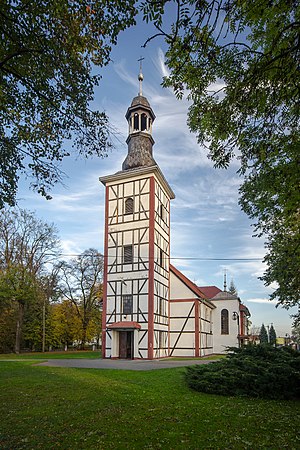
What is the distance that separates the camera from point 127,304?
26.2 metres

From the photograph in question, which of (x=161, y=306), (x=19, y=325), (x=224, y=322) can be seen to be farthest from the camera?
(x=224, y=322)

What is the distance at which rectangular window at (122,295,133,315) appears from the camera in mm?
25984

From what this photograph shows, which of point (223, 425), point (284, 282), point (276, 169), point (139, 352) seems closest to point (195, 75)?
point (276, 169)

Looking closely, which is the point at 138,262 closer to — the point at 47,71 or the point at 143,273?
the point at 143,273

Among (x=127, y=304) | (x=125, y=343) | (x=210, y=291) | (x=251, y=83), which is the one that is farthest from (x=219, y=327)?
(x=251, y=83)

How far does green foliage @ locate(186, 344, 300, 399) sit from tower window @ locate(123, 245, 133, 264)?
16428mm

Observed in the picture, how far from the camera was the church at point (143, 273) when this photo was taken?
25.6m

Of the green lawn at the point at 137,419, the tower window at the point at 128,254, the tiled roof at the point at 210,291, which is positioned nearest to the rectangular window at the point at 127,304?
the tower window at the point at 128,254

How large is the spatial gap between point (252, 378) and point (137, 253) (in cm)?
1756

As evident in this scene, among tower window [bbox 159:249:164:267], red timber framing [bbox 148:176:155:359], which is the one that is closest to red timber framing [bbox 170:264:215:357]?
tower window [bbox 159:249:164:267]

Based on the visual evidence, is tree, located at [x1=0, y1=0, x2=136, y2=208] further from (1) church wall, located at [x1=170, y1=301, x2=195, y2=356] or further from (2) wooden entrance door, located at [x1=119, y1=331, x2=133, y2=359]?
(1) church wall, located at [x1=170, y1=301, x2=195, y2=356]

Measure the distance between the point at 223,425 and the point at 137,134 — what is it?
26.3 metres

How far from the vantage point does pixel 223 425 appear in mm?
6551

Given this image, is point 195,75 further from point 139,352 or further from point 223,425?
point 139,352
